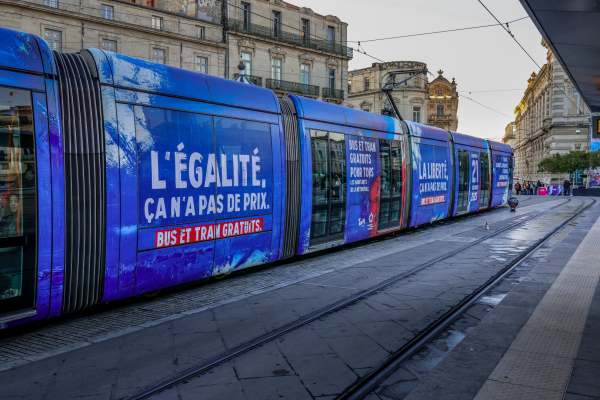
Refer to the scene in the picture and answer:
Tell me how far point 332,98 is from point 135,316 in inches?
1286

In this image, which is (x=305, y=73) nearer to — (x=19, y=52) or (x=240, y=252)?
(x=240, y=252)

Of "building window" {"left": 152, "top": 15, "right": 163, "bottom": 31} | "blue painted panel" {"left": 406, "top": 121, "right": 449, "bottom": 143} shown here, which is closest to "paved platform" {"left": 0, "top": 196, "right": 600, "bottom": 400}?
"blue painted panel" {"left": 406, "top": 121, "right": 449, "bottom": 143}

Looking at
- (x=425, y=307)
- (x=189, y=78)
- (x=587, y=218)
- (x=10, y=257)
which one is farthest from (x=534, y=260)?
(x=587, y=218)

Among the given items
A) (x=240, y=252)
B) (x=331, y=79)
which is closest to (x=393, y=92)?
(x=331, y=79)

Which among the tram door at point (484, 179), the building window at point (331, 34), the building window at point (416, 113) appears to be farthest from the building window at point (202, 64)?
the building window at point (416, 113)

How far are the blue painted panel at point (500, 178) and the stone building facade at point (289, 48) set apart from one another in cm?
1490

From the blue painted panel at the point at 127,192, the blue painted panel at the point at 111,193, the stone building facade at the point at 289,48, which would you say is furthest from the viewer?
the stone building facade at the point at 289,48

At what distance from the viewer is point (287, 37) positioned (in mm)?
34969

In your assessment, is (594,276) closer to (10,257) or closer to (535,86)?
(10,257)

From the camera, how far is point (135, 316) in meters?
6.07

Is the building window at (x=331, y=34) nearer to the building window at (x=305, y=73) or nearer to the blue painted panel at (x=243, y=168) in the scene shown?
the building window at (x=305, y=73)

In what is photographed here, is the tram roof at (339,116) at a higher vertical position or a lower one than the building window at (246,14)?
lower

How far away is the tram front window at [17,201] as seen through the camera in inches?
188

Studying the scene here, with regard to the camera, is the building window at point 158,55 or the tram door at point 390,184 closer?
the tram door at point 390,184
